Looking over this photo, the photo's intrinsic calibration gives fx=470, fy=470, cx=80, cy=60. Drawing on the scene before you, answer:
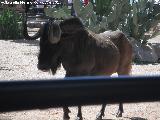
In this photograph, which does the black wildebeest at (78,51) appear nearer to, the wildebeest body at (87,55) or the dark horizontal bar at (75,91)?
the wildebeest body at (87,55)

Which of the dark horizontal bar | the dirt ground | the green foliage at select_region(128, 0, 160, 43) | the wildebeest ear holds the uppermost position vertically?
the dark horizontal bar

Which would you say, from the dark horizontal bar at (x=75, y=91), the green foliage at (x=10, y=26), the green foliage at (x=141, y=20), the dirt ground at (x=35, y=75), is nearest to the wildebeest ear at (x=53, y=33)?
the dirt ground at (x=35, y=75)

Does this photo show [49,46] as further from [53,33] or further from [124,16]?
[124,16]

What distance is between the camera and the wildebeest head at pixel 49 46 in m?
5.80

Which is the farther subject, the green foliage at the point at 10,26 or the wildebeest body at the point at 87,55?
the green foliage at the point at 10,26

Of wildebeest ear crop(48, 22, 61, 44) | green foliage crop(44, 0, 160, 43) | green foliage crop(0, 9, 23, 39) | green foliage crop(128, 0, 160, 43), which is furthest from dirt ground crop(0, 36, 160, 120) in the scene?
green foliage crop(44, 0, 160, 43)

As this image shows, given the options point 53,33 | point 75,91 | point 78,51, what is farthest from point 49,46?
point 75,91

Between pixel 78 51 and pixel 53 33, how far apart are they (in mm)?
750

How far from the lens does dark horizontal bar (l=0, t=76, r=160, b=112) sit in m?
1.07

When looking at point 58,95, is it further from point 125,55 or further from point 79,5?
point 79,5

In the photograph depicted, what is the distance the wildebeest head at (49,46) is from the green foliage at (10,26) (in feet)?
49.4

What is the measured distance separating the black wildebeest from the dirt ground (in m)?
0.38

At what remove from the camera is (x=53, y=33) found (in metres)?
5.78

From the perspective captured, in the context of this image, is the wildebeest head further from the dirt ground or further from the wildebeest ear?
the dirt ground
